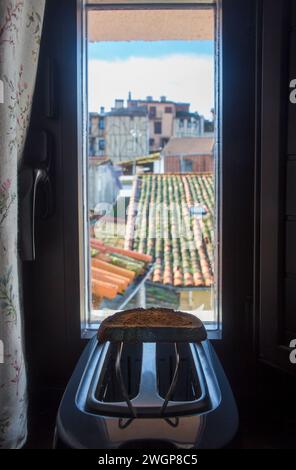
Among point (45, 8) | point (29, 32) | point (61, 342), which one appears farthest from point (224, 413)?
point (45, 8)

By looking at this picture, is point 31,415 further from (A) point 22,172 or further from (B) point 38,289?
(A) point 22,172

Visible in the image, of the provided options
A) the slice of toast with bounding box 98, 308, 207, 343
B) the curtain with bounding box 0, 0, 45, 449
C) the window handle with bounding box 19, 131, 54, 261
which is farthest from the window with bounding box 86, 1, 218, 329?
the slice of toast with bounding box 98, 308, 207, 343

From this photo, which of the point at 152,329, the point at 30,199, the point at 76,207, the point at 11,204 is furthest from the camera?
the point at 76,207

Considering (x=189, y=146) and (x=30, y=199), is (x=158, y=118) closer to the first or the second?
(x=189, y=146)

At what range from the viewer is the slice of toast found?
0.75 m

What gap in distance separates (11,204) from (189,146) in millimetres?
531

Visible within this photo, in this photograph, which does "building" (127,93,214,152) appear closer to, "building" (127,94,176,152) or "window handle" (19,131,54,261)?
"building" (127,94,176,152)

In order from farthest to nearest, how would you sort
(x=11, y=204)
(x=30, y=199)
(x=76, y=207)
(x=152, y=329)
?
(x=76, y=207)
(x=30, y=199)
(x=11, y=204)
(x=152, y=329)

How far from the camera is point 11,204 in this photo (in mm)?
869

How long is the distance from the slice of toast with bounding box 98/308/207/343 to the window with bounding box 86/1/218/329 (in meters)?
0.43

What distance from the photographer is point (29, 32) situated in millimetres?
965

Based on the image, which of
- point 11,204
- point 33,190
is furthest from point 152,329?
point 33,190

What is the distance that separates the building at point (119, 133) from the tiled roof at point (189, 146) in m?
0.06

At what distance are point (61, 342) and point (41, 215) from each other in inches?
13.0
